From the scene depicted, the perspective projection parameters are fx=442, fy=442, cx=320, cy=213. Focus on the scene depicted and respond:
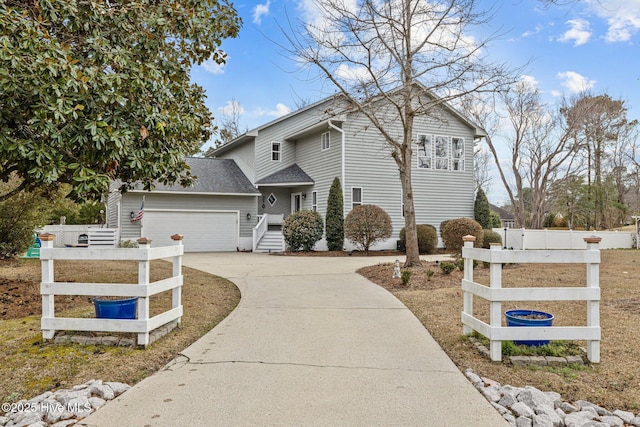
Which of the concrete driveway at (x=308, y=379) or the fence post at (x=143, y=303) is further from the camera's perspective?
the fence post at (x=143, y=303)

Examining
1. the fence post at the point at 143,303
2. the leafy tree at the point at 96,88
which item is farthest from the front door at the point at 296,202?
the fence post at the point at 143,303

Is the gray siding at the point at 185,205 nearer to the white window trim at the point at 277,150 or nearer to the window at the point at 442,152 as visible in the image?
the white window trim at the point at 277,150

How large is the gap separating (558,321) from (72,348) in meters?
6.22

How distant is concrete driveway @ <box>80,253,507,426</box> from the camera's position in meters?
3.17

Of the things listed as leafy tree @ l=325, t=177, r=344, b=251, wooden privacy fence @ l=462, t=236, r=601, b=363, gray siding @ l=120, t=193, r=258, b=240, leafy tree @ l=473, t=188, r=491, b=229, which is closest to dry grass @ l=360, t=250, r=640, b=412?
wooden privacy fence @ l=462, t=236, r=601, b=363

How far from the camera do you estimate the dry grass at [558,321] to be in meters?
3.88

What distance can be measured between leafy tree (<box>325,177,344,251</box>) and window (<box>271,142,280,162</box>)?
4801 millimetres

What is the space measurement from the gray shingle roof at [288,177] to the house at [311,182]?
51mm

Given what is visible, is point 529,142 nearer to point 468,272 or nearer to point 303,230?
point 303,230

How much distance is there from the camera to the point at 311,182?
2052cm

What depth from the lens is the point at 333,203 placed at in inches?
730

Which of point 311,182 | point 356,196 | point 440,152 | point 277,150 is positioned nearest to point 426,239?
point 356,196

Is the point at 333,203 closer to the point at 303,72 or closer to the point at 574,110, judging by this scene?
the point at 303,72

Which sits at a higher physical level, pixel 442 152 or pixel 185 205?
pixel 442 152
